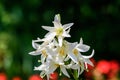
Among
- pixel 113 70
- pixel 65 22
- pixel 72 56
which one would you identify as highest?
pixel 72 56

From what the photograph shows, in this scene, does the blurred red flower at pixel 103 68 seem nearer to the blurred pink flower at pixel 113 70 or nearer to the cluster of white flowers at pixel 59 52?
the blurred pink flower at pixel 113 70

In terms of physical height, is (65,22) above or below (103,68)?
above

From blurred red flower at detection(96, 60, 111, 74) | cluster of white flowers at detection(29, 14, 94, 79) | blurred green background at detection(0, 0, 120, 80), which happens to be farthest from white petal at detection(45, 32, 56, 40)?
blurred green background at detection(0, 0, 120, 80)

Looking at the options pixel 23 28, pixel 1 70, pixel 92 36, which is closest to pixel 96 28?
pixel 92 36

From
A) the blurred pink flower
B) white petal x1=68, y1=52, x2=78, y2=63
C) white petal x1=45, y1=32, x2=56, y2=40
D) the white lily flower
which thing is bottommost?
the blurred pink flower

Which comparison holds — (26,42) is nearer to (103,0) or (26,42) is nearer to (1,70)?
(1,70)

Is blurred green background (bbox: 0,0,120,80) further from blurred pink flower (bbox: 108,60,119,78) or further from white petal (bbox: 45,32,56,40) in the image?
white petal (bbox: 45,32,56,40)

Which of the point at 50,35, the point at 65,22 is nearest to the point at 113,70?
the point at 65,22

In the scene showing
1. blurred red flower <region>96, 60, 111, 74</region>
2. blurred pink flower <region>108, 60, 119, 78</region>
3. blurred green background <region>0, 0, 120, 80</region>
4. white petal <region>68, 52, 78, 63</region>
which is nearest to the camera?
white petal <region>68, 52, 78, 63</region>

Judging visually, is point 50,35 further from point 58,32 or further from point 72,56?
point 72,56
